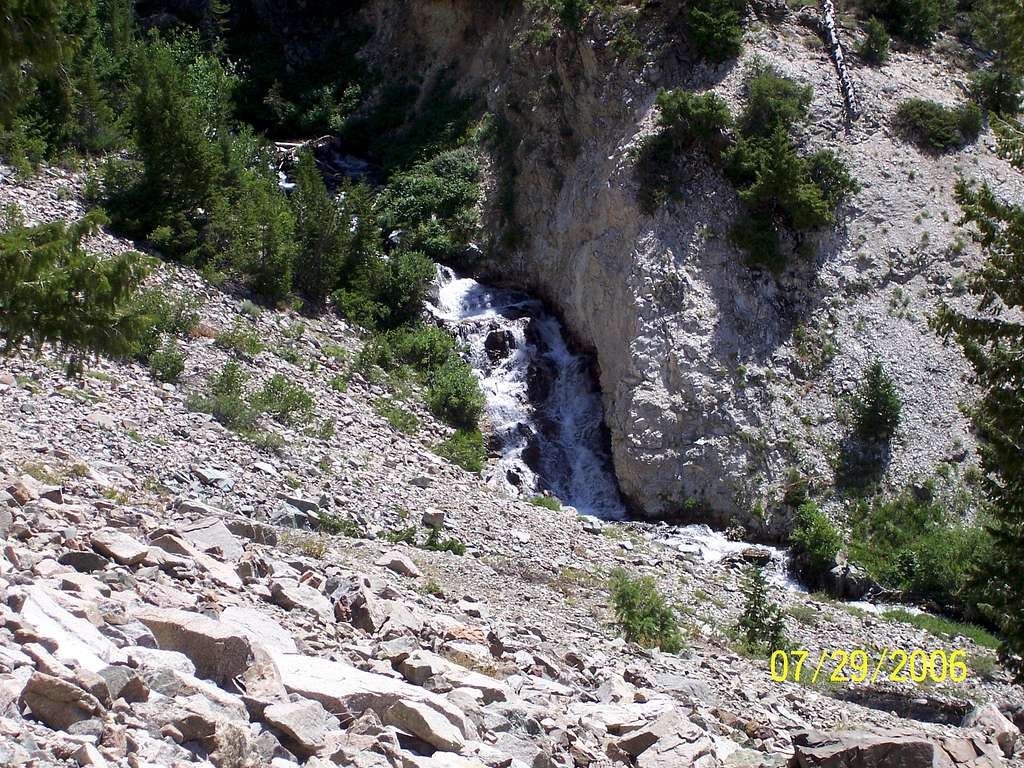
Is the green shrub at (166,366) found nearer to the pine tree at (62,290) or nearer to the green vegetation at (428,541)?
the green vegetation at (428,541)

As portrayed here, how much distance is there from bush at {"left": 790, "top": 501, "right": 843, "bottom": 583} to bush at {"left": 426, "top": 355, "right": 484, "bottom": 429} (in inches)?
286

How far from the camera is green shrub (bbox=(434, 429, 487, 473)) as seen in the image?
20.8m

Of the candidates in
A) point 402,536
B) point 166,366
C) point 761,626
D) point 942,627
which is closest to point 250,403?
point 166,366

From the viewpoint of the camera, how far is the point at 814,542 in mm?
18859

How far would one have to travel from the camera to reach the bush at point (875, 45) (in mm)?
25656

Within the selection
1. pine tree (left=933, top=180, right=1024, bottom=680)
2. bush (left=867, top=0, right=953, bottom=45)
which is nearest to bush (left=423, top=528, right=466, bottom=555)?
pine tree (left=933, top=180, right=1024, bottom=680)

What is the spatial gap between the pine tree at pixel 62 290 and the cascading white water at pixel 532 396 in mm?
11751

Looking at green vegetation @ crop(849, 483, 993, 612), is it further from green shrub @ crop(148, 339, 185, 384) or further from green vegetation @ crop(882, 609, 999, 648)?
green shrub @ crop(148, 339, 185, 384)

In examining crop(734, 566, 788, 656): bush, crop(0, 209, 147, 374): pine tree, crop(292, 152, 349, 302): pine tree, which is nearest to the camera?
crop(0, 209, 147, 374): pine tree

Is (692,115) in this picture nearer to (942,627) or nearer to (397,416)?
(397,416)

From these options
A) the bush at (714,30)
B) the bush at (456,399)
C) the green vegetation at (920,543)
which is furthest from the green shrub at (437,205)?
the green vegetation at (920,543)

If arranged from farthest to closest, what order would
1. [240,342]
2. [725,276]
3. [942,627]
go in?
1. [725,276]
2. [240,342]
3. [942,627]

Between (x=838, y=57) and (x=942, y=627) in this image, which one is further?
(x=838, y=57)

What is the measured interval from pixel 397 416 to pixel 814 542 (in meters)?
8.76
